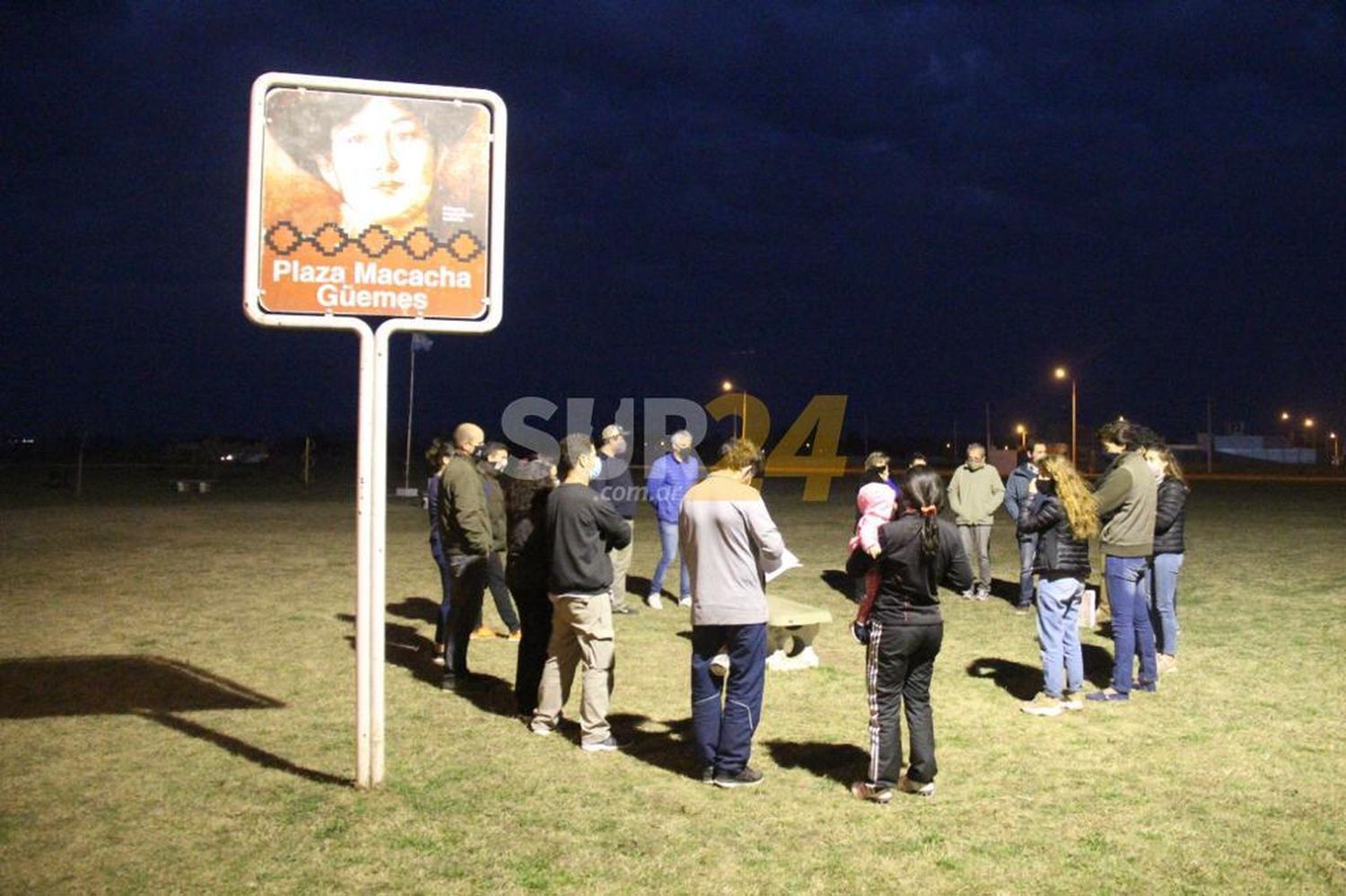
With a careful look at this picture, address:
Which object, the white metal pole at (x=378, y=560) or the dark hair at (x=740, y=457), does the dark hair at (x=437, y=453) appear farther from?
the dark hair at (x=740, y=457)

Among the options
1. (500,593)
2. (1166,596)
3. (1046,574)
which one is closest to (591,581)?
(1046,574)

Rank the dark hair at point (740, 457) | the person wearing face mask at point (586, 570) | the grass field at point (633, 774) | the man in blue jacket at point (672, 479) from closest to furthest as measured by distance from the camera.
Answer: the grass field at point (633, 774) → the dark hair at point (740, 457) → the person wearing face mask at point (586, 570) → the man in blue jacket at point (672, 479)

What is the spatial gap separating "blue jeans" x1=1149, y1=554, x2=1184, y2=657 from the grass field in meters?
0.27

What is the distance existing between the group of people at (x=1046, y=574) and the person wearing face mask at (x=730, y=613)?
0.56m

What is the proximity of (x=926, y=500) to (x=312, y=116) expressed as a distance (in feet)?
12.9

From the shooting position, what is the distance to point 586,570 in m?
6.25

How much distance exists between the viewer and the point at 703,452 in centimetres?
6450

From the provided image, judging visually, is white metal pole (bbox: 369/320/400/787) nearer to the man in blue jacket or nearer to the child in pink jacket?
the child in pink jacket

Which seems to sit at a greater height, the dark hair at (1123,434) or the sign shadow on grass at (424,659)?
the dark hair at (1123,434)

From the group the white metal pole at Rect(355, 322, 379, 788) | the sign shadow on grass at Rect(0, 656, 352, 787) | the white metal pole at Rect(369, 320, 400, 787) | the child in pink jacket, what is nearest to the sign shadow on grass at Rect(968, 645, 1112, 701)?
the child in pink jacket

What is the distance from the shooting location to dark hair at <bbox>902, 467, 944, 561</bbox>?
5.36m

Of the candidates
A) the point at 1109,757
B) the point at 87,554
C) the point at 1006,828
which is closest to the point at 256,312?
the point at 1006,828

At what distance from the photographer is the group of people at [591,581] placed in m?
5.66

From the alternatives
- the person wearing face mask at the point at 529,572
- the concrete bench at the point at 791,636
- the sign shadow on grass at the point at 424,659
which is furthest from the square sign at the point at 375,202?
the concrete bench at the point at 791,636
